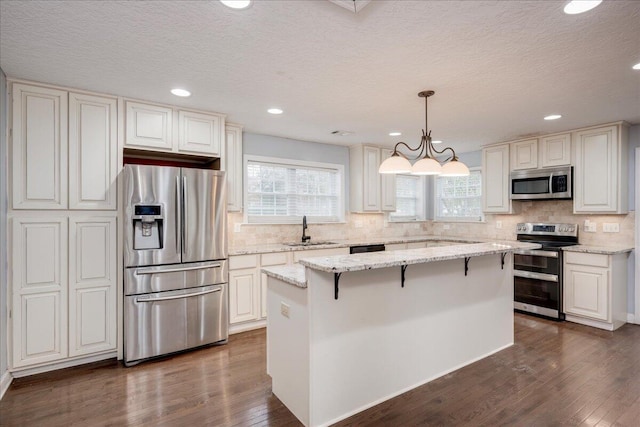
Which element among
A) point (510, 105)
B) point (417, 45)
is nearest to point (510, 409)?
point (417, 45)

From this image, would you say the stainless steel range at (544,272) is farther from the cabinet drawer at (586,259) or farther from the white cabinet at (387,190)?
the white cabinet at (387,190)

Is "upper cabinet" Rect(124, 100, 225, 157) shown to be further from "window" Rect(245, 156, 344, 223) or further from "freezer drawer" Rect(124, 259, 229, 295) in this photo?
"freezer drawer" Rect(124, 259, 229, 295)

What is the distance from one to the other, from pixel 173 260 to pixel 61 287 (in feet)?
2.96

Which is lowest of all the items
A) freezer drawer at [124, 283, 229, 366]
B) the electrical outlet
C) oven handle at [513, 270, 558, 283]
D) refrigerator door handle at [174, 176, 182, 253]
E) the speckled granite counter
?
freezer drawer at [124, 283, 229, 366]

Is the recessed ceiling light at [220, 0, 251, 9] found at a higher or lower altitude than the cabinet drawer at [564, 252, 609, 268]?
higher

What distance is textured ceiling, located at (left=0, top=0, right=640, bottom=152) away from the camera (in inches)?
72.1

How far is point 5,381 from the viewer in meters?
2.56

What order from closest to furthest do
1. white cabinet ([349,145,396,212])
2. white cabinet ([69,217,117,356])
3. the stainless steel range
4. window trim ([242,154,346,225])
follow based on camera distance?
white cabinet ([69,217,117,356]), the stainless steel range, window trim ([242,154,346,225]), white cabinet ([349,145,396,212])

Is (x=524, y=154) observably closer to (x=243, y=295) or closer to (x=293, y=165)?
(x=293, y=165)

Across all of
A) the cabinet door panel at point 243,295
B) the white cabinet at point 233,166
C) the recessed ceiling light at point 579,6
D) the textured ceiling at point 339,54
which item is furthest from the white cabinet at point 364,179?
the recessed ceiling light at point 579,6

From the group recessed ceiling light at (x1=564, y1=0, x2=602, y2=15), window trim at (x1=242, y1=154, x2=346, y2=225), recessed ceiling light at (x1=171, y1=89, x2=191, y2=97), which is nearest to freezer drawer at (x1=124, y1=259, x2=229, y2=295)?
window trim at (x1=242, y1=154, x2=346, y2=225)

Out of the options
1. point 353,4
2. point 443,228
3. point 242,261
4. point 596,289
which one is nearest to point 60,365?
point 242,261

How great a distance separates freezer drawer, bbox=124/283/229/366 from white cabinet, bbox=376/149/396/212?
2984 millimetres

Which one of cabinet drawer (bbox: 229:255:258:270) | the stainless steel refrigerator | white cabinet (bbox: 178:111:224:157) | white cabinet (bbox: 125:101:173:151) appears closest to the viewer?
the stainless steel refrigerator
